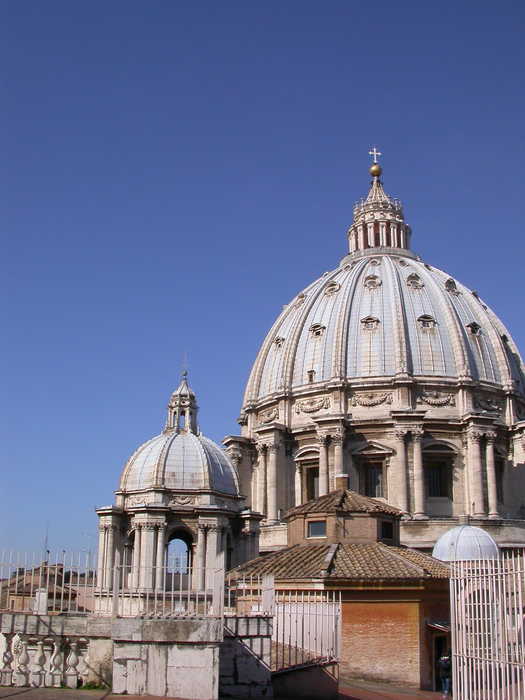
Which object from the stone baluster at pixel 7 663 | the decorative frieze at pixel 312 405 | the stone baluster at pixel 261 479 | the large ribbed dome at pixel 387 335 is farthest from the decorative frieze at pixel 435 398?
the stone baluster at pixel 7 663

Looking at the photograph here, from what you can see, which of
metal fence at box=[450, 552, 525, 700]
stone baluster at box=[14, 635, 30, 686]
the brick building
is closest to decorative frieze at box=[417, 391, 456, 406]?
the brick building

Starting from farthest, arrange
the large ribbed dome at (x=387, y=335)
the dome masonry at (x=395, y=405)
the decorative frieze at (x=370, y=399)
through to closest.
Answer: the large ribbed dome at (x=387, y=335), the decorative frieze at (x=370, y=399), the dome masonry at (x=395, y=405)

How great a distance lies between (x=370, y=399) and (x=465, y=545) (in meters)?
17.3

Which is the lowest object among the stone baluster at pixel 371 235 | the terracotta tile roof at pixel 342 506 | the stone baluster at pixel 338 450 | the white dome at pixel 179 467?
the terracotta tile roof at pixel 342 506

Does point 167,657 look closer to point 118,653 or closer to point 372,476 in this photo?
point 118,653

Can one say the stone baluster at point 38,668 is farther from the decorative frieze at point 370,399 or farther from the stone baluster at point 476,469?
the decorative frieze at point 370,399

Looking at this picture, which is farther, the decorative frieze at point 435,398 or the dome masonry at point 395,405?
the decorative frieze at point 435,398

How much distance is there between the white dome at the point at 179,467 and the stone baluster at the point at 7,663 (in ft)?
81.0

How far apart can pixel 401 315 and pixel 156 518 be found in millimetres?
26156

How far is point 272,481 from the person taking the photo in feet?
171

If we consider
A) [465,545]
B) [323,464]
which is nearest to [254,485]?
[323,464]

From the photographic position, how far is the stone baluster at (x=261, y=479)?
5288 cm

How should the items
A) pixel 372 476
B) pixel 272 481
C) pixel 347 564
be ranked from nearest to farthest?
pixel 347 564 < pixel 372 476 < pixel 272 481

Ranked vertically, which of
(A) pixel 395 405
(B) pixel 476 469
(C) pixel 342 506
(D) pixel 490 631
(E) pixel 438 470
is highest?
(A) pixel 395 405
